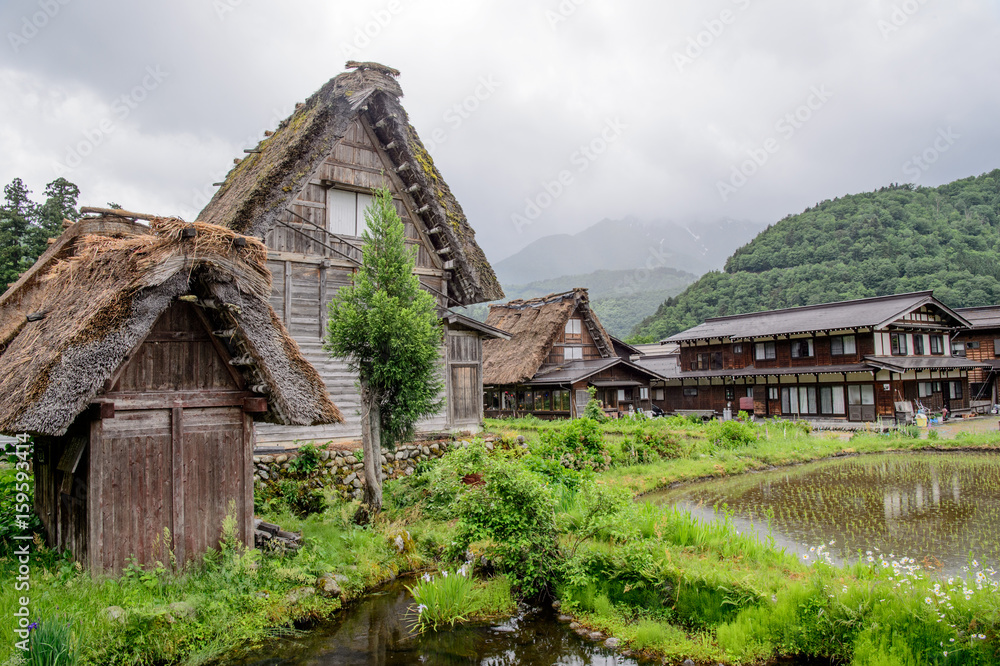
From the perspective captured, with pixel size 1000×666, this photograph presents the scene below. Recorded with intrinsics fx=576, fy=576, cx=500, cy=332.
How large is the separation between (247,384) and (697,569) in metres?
6.39

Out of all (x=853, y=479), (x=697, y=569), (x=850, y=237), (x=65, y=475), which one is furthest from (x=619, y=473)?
(x=850, y=237)

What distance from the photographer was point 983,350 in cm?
3462

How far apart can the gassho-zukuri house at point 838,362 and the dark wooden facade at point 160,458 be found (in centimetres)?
2671

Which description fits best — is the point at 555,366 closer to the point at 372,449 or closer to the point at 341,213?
the point at 341,213

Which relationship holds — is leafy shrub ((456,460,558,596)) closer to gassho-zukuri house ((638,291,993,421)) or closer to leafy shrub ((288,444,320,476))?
leafy shrub ((288,444,320,476))

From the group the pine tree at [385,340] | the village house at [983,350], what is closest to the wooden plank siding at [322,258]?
the pine tree at [385,340]

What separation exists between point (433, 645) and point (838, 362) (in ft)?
93.2

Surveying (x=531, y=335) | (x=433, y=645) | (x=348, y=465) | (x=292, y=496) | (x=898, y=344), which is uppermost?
(x=531, y=335)

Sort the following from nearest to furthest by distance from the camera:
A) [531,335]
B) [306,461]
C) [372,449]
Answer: [372,449], [306,461], [531,335]

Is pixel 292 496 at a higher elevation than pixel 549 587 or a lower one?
higher

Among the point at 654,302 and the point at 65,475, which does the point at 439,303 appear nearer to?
the point at 65,475

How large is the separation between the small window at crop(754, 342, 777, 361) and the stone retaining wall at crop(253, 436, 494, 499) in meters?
24.1

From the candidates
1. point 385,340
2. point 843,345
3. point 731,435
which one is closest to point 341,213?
point 385,340

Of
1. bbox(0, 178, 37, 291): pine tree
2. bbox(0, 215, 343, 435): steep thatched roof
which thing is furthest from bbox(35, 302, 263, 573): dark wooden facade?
bbox(0, 178, 37, 291): pine tree
